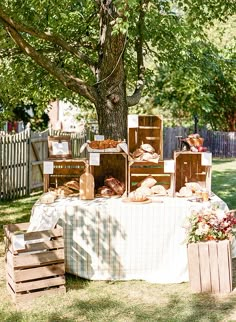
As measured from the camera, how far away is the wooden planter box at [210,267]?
16.4 ft

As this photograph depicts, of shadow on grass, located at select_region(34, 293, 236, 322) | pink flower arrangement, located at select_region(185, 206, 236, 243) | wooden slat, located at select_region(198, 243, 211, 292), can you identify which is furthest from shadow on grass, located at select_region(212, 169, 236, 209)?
shadow on grass, located at select_region(34, 293, 236, 322)

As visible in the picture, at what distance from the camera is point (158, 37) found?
30.4ft

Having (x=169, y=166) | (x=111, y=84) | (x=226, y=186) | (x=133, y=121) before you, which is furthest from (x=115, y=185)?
(x=226, y=186)

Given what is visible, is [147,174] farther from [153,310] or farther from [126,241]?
[153,310]

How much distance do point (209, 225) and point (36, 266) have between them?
1.85 m

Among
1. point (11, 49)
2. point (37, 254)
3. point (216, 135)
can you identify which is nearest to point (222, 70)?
point (11, 49)

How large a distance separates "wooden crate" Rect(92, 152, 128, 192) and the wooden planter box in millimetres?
1722

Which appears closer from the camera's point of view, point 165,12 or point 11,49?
point 11,49

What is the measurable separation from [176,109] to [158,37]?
15.8 meters

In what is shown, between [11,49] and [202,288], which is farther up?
[11,49]

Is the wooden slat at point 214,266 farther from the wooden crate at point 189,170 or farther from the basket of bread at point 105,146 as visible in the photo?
the basket of bread at point 105,146

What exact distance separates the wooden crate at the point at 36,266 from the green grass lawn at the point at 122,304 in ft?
0.38

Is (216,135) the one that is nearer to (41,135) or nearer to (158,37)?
(41,135)

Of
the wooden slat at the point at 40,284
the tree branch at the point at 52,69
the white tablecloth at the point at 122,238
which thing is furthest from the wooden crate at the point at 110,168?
the wooden slat at the point at 40,284
